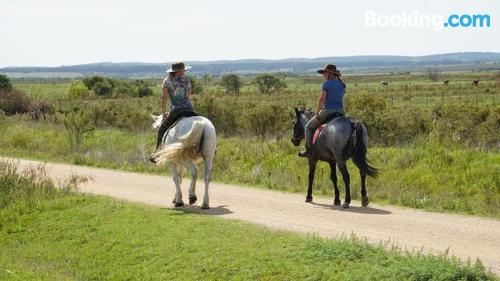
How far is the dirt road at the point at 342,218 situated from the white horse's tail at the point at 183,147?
1.25 meters

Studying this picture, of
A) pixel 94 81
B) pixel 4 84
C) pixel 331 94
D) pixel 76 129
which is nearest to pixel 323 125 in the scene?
pixel 331 94

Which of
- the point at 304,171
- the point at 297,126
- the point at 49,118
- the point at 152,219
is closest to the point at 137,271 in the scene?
the point at 152,219

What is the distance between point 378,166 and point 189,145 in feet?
22.4

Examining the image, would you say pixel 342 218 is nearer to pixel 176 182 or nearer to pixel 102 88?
pixel 176 182

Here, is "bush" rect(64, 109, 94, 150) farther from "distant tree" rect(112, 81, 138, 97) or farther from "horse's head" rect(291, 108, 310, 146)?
"distant tree" rect(112, 81, 138, 97)

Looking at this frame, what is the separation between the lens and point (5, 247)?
1418cm

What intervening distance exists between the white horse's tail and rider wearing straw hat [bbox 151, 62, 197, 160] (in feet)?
2.27

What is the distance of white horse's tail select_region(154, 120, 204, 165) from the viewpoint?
14.5 meters

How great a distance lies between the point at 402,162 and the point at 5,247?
10.0 meters

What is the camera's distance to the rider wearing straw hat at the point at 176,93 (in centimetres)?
1504

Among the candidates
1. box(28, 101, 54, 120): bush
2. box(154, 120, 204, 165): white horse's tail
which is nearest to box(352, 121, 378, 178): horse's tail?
box(154, 120, 204, 165): white horse's tail

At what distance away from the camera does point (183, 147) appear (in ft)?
47.6

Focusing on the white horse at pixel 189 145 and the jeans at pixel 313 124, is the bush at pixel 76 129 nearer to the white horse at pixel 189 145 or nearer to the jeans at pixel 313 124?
the white horse at pixel 189 145

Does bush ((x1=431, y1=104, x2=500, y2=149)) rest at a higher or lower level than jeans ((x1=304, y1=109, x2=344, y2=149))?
lower
